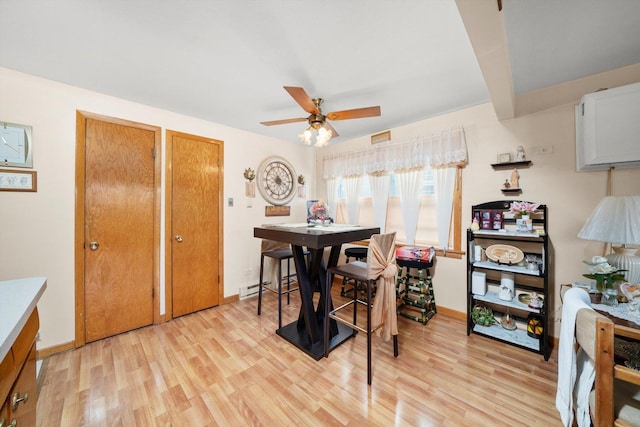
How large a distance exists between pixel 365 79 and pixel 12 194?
3.14 meters

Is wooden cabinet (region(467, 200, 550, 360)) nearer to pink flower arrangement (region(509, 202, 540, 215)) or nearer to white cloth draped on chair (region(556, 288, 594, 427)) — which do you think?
pink flower arrangement (region(509, 202, 540, 215))

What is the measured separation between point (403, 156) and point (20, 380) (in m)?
3.56

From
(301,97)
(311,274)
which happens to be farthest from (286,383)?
(301,97)

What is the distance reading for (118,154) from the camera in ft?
7.60

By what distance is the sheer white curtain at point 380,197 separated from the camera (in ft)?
11.1

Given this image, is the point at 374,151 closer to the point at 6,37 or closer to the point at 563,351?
the point at 563,351

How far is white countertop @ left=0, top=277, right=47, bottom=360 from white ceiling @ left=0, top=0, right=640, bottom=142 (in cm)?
160

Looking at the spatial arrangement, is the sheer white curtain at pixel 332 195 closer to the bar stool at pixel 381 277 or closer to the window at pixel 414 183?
the window at pixel 414 183

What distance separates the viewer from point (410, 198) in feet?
10.0

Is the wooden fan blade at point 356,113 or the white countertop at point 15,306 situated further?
the wooden fan blade at point 356,113

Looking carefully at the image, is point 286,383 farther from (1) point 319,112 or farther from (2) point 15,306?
(1) point 319,112

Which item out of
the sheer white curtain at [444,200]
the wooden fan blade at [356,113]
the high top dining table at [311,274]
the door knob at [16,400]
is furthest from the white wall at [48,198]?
the sheer white curtain at [444,200]

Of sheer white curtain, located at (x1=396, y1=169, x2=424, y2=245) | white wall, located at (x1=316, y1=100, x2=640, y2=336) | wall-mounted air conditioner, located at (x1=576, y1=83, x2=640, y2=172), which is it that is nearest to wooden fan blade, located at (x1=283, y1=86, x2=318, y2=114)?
sheer white curtain, located at (x1=396, y1=169, x2=424, y2=245)

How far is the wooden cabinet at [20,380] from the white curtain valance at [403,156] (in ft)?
11.3
